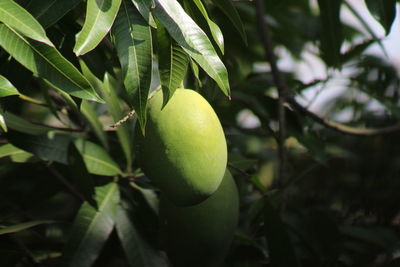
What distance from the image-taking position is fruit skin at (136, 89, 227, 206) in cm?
86

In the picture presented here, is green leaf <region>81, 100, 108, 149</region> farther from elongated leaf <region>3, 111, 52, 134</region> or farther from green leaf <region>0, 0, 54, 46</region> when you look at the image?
green leaf <region>0, 0, 54, 46</region>

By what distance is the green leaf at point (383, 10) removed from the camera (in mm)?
1169

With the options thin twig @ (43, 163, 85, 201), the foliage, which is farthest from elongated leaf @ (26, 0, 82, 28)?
thin twig @ (43, 163, 85, 201)

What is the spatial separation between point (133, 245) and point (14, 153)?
32cm

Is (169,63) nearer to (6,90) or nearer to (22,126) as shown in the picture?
(6,90)

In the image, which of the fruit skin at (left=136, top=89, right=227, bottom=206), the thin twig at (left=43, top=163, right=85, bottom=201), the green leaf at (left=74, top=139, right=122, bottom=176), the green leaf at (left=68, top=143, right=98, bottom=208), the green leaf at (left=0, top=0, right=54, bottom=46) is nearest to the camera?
the green leaf at (left=0, top=0, right=54, bottom=46)

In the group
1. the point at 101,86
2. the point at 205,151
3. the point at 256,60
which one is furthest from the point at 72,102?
the point at 256,60

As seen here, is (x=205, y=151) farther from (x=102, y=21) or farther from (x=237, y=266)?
(x=237, y=266)

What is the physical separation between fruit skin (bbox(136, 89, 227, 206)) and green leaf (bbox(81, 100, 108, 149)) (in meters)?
0.45

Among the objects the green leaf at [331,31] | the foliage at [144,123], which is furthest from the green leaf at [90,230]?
the green leaf at [331,31]

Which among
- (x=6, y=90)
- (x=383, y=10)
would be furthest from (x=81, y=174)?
(x=383, y=10)

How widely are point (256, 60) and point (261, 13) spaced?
59 centimetres

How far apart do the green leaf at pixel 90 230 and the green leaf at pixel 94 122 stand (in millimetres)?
161

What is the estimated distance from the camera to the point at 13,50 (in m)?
0.75
